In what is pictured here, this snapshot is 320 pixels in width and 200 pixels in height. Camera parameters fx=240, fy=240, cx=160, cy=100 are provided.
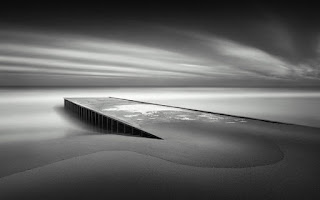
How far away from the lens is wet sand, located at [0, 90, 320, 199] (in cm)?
378

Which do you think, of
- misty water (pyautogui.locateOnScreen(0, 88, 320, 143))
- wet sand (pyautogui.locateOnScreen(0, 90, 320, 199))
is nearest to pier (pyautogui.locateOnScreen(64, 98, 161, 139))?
wet sand (pyautogui.locateOnScreen(0, 90, 320, 199))

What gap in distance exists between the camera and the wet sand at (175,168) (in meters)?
3.78

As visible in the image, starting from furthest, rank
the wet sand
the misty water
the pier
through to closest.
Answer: the misty water
the pier
the wet sand

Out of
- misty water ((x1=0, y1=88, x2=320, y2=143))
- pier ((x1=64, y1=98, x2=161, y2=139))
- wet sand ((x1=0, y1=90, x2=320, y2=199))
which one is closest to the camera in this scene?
wet sand ((x1=0, y1=90, x2=320, y2=199))

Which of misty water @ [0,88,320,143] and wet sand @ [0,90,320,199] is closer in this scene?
wet sand @ [0,90,320,199]

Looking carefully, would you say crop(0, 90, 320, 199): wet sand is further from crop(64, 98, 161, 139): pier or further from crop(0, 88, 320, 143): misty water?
crop(0, 88, 320, 143): misty water

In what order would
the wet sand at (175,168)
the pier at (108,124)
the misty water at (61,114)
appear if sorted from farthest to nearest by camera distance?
the misty water at (61,114), the pier at (108,124), the wet sand at (175,168)

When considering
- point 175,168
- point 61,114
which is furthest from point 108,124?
point 61,114

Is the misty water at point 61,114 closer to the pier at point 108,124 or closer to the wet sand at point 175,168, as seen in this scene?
the pier at point 108,124

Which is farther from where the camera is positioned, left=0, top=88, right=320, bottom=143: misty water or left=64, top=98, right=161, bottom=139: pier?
left=0, top=88, right=320, bottom=143: misty water

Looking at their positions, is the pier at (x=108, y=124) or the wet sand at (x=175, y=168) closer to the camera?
the wet sand at (x=175, y=168)

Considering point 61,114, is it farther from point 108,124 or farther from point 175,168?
point 175,168

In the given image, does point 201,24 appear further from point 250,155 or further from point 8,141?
point 8,141

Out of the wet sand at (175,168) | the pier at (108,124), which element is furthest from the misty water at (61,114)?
the wet sand at (175,168)
